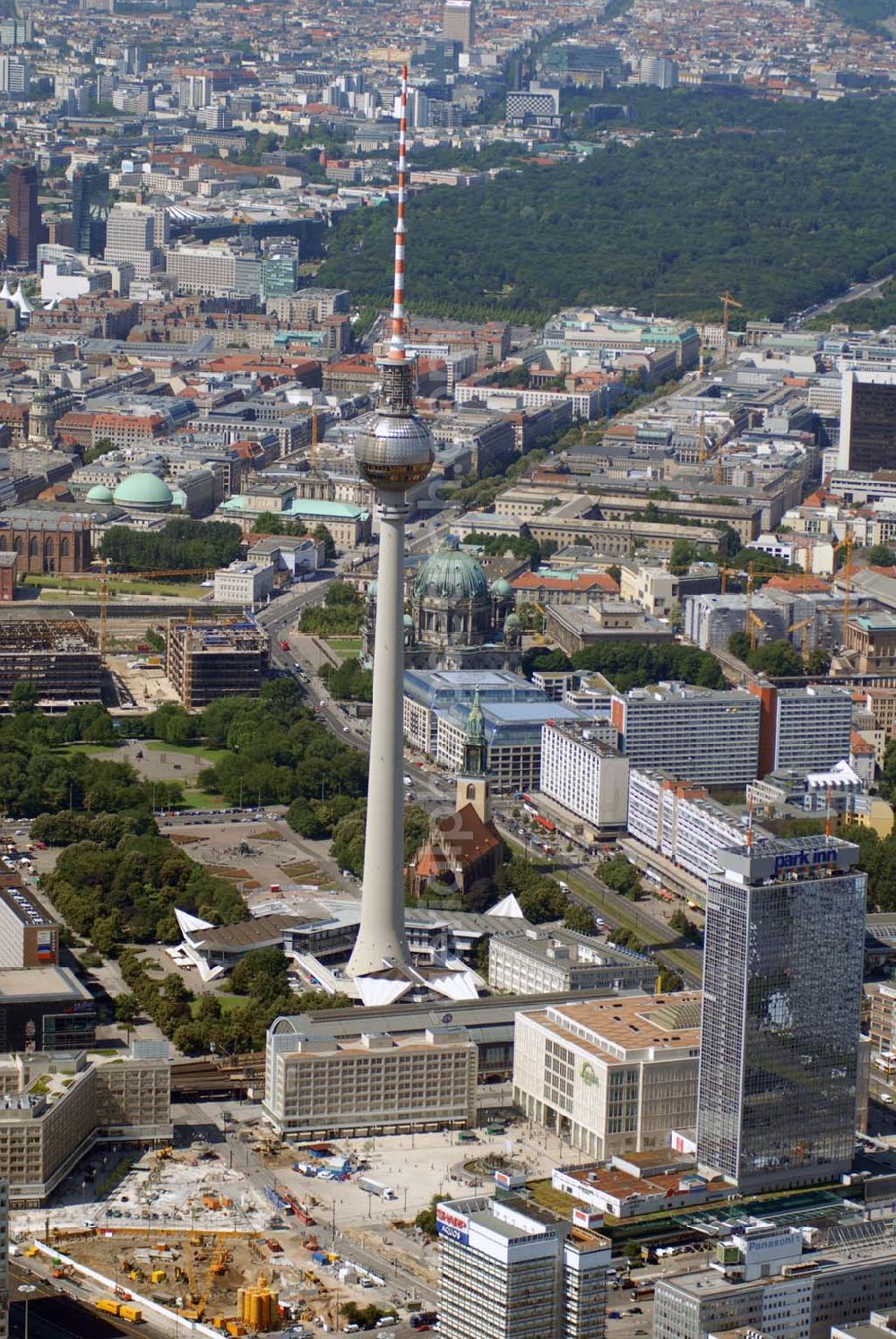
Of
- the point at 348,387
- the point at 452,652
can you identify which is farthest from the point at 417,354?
the point at 452,652

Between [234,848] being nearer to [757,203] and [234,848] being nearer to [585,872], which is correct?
[585,872]

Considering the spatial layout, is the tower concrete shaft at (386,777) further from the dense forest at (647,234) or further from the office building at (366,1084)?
the dense forest at (647,234)

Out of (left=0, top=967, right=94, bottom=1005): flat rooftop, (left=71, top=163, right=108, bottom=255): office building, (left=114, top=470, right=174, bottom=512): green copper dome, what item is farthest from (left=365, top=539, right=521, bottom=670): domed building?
(left=71, top=163, right=108, bottom=255): office building

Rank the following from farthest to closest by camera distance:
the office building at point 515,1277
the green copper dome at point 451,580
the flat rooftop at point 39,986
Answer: the green copper dome at point 451,580 < the flat rooftop at point 39,986 < the office building at point 515,1277

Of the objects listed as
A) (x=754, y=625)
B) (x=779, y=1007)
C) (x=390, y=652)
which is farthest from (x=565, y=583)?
(x=779, y=1007)

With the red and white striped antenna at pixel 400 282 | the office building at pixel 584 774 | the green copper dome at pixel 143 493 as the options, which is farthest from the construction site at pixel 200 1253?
the green copper dome at pixel 143 493

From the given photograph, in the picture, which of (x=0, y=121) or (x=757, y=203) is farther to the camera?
(x=0, y=121)
